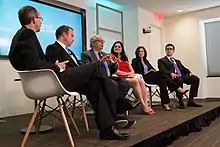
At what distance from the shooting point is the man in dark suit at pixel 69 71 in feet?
6.60

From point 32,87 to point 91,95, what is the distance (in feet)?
1.41

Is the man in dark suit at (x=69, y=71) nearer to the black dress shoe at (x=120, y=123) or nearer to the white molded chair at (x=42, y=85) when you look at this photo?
the white molded chair at (x=42, y=85)

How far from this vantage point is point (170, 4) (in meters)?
6.66

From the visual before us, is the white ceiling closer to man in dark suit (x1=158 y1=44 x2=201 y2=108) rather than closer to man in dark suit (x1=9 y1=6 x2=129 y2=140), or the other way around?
man in dark suit (x1=158 y1=44 x2=201 y2=108)

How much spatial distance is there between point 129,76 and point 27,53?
1867 mm

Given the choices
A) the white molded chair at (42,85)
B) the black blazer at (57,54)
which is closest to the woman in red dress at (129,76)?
the black blazer at (57,54)

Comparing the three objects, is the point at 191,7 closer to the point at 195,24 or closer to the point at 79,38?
the point at 195,24

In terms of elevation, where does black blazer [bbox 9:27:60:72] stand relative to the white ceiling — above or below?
below

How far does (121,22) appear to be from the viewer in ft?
22.7

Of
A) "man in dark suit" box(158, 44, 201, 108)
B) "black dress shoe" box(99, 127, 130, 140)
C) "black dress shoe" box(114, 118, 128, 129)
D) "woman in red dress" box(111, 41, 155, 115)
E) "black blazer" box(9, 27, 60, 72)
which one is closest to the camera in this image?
"black blazer" box(9, 27, 60, 72)

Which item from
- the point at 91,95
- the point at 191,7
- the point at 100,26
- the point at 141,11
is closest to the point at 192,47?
the point at 191,7

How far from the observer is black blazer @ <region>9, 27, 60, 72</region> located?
6.55ft

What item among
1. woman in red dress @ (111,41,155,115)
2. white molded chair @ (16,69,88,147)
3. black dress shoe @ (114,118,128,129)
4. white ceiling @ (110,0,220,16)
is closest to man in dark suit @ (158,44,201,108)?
woman in red dress @ (111,41,155,115)

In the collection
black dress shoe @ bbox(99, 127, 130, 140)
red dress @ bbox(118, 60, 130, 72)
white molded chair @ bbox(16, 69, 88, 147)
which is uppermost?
red dress @ bbox(118, 60, 130, 72)
